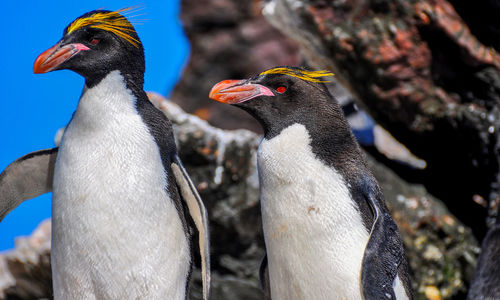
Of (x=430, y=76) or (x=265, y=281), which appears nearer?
(x=265, y=281)

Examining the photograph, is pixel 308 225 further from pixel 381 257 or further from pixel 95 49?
pixel 95 49

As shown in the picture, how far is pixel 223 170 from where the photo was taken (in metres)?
3.40

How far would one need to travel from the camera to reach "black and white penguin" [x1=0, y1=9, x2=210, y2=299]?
1.91 meters

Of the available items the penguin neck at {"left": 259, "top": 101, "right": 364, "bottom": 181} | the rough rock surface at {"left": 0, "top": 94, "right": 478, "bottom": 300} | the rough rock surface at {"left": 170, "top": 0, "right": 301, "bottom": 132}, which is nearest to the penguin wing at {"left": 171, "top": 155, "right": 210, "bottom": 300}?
the penguin neck at {"left": 259, "top": 101, "right": 364, "bottom": 181}

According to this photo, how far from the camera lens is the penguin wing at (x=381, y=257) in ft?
5.74

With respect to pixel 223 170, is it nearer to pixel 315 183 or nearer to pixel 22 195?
pixel 22 195

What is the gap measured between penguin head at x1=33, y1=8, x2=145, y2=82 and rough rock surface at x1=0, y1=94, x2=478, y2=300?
4.41ft

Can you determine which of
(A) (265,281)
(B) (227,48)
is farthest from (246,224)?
(B) (227,48)

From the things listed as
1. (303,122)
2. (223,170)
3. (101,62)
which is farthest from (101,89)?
(223,170)

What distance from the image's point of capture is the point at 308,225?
1.88 metres

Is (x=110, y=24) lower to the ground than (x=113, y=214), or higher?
higher

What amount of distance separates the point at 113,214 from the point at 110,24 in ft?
2.40

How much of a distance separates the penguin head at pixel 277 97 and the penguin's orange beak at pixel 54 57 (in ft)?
1.74

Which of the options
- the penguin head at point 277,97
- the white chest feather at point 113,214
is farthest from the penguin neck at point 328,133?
the white chest feather at point 113,214
